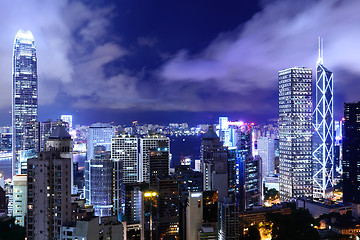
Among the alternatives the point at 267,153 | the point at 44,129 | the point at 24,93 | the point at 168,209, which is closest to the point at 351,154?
the point at 267,153

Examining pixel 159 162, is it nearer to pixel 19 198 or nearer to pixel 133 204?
pixel 133 204

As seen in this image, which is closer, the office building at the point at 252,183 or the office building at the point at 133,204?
the office building at the point at 133,204

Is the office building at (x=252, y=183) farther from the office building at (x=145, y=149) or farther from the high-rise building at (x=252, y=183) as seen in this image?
the office building at (x=145, y=149)

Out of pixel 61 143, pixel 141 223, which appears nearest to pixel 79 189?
pixel 61 143

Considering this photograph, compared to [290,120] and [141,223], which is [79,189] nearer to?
[141,223]

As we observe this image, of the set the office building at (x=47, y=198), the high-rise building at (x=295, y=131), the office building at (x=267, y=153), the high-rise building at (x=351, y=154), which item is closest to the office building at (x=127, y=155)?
the high-rise building at (x=295, y=131)
